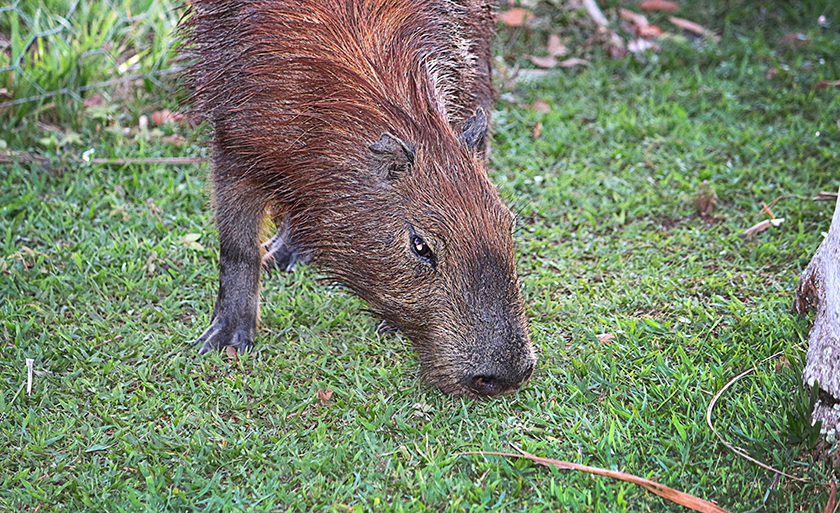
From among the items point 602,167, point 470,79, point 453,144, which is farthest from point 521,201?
point 453,144

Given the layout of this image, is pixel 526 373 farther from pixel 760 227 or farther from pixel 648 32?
pixel 648 32

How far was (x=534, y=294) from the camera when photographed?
3857 millimetres

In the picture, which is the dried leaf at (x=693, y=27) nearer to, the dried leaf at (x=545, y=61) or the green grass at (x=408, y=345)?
the green grass at (x=408, y=345)

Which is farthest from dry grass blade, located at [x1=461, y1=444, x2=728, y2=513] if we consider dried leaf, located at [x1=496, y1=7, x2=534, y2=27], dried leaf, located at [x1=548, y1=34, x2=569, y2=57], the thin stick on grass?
dried leaf, located at [x1=496, y1=7, x2=534, y2=27]

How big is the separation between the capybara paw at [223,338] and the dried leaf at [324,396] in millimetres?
467

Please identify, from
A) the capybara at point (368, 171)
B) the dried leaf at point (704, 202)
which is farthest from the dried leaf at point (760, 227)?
the capybara at point (368, 171)

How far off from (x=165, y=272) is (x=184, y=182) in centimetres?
89

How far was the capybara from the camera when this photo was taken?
9.43ft

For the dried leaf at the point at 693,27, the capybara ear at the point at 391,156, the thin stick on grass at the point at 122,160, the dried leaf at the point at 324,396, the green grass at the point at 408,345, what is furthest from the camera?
the dried leaf at the point at 693,27

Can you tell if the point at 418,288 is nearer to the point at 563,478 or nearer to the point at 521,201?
the point at 563,478

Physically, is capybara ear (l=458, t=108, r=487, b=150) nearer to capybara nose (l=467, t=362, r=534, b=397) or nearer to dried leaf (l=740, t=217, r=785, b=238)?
capybara nose (l=467, t=362, r=534, b=397)

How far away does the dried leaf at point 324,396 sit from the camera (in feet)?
10.5

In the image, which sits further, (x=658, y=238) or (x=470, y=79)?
(x=658, y=238)

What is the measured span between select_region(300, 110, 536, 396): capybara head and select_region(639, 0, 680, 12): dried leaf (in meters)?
4.15
